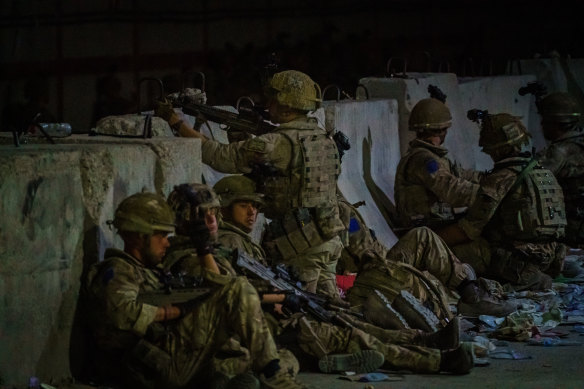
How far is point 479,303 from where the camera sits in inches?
497

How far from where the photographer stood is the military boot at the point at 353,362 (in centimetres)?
1012

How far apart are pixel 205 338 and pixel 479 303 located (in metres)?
3.88

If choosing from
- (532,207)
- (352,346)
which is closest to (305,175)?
(352,346)

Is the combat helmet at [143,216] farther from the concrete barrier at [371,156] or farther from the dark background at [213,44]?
the dark background at [213,44]

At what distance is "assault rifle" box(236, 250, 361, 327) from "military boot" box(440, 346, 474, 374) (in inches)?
25.8

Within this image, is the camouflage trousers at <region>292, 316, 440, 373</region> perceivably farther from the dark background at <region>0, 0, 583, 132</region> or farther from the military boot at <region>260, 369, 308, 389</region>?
the dark background at <region>0, 0, 583, 132</region>

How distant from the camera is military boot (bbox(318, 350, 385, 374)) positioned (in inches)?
399

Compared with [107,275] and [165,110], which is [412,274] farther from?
[107,275]

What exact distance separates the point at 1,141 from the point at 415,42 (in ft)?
68.8

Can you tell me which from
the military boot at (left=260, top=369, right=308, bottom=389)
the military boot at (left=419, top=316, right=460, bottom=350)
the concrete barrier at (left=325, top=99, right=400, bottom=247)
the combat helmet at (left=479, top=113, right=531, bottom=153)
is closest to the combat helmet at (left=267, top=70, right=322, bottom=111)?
the military boot at (left=419, top=316, right=460, bottom=350)

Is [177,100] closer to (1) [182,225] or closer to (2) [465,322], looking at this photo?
(1) [182,225]

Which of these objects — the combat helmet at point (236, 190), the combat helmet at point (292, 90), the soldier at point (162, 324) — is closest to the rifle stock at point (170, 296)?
the soldier at point (162, 324)

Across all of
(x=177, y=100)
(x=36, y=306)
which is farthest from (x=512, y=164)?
(x=36, y=306)

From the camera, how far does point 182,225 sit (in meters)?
10.2
